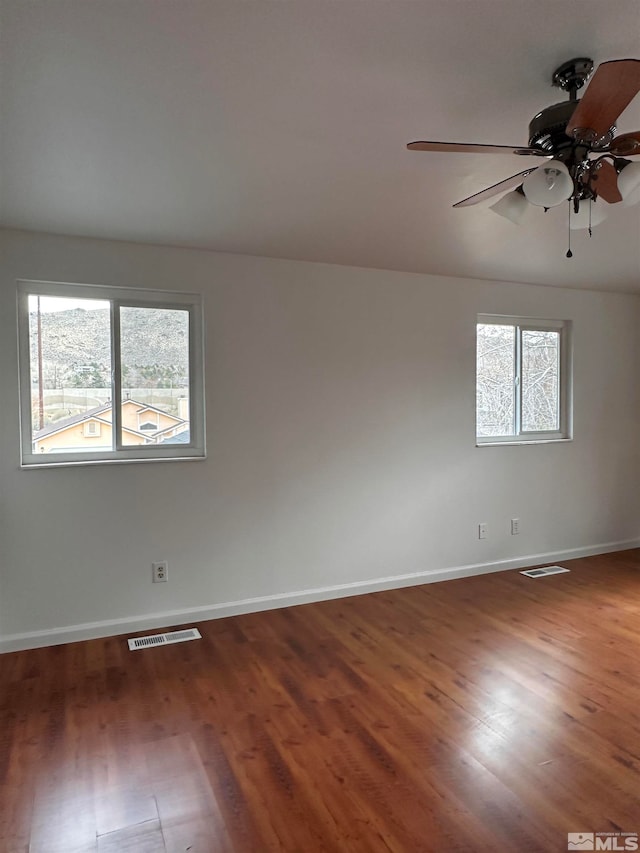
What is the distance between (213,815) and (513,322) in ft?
13.2

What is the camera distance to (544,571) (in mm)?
4469

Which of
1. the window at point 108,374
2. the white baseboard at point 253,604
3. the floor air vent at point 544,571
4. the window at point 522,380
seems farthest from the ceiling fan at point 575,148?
the floor air vent at point 544,571

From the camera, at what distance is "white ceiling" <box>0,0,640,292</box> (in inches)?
54.2

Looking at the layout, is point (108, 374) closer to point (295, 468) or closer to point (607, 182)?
point (295, 468)

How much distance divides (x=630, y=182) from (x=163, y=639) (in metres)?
3.12

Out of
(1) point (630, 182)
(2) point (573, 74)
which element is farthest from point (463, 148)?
(1) point (630, 182)

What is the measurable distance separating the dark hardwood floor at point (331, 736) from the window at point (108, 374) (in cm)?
114

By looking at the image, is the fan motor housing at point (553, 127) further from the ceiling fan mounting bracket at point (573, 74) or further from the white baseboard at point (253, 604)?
the white baseboard at point (253, 604)

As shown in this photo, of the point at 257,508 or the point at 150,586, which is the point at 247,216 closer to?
the point at 257,508

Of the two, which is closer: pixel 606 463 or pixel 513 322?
pixel 513 322

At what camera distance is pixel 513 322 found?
Answer: 15.2ft

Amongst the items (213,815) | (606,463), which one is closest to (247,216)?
(213,815)

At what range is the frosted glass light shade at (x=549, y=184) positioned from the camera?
63.3 inches

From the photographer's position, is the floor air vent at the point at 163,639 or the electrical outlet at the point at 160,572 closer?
the floor air vent at the point at 163,639
